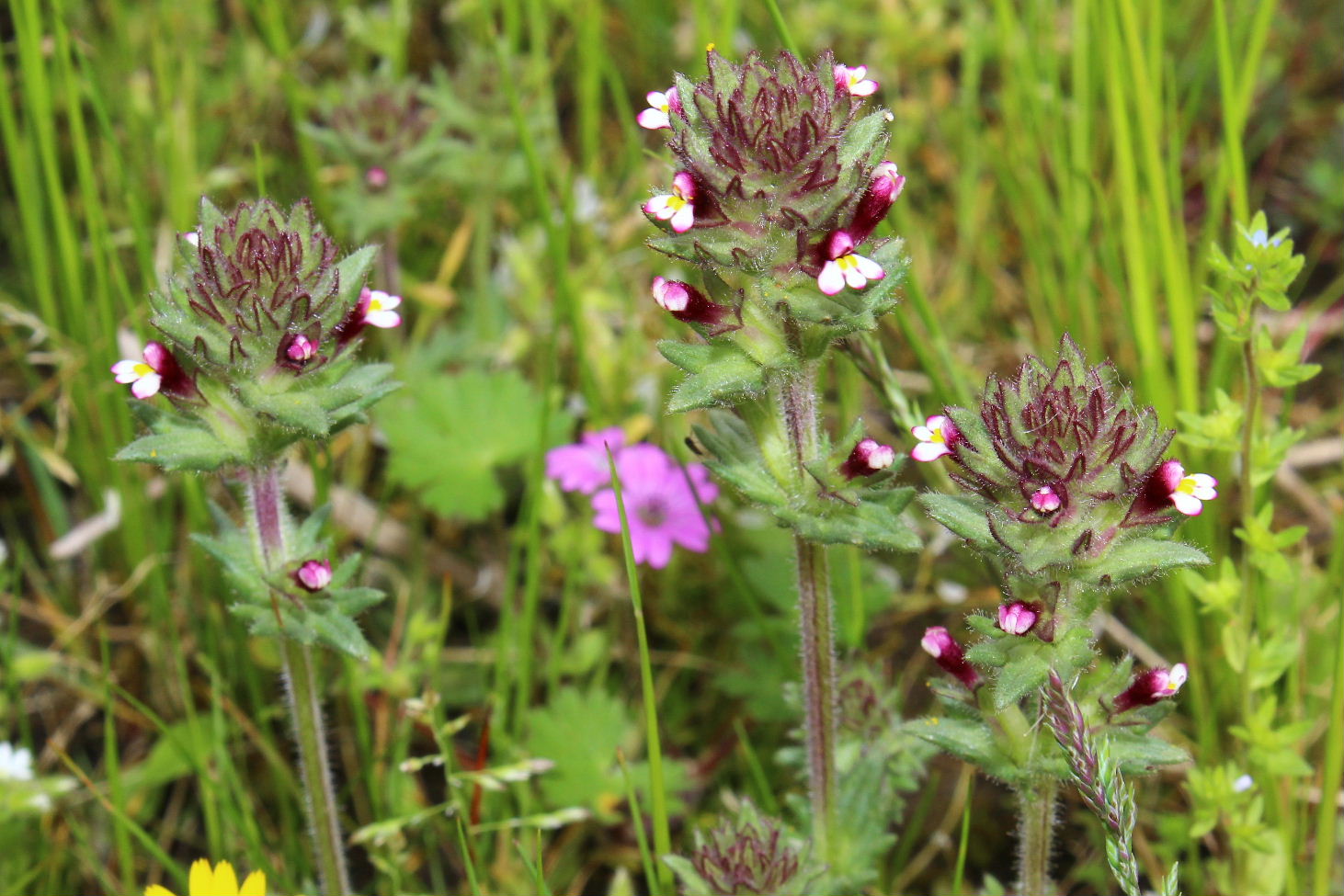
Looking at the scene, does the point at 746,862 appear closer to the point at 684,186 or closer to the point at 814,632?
the point at 814,632

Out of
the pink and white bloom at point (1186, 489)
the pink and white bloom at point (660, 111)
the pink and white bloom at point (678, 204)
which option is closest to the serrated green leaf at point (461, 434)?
the pink and white bloom at point (660, 111)

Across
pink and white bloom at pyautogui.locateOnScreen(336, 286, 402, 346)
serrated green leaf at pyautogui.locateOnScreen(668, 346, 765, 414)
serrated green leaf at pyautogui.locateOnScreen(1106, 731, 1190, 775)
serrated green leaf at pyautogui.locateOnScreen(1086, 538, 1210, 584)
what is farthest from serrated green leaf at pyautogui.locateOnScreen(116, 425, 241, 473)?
Result: serrated green leaf at pyautogui.locateOnScreen(1106, 731, 1190, 775)

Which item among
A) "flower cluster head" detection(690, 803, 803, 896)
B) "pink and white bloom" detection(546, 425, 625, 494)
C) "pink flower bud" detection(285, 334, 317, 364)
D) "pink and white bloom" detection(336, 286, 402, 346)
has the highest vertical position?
"pink and white bloom" detection(336, 286, 402, 346)

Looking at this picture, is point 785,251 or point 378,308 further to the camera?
point 378,308

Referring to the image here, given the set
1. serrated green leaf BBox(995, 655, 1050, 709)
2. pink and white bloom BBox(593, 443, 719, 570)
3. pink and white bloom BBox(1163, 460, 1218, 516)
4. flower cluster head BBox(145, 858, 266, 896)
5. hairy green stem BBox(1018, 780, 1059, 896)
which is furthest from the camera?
pink and white bloom BBox(593, 443, 719, 570)

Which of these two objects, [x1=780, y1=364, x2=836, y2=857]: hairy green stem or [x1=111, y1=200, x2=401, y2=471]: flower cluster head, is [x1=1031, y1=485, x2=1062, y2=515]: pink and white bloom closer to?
[x1=780, y1=364, x2=836, y2=857]: hairy green stem

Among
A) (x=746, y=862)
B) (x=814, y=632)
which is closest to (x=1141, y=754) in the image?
(x=814, y=632)
